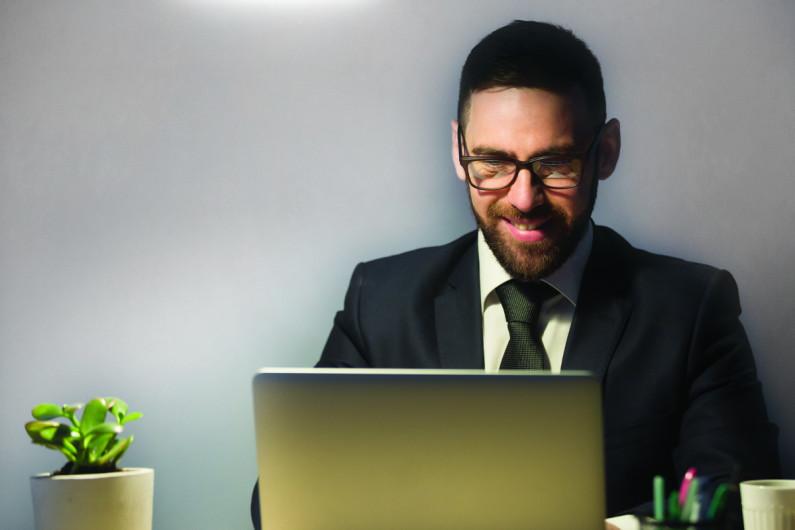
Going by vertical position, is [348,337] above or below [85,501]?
above

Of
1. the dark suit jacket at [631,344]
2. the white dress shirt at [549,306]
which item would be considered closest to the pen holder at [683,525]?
the dark suit jacket at [631,344]

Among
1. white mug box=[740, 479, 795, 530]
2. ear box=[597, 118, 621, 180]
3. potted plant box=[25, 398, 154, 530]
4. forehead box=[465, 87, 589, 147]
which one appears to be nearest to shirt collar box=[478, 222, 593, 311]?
ear box=[597, 118, 621, 180]

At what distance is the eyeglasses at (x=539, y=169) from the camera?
1.81 m

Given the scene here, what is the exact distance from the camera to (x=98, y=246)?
2.04m

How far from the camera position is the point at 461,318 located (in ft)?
A: 6.22

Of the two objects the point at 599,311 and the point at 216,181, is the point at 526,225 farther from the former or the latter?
the point at 216,181

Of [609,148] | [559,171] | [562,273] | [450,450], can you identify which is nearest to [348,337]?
[562,273]

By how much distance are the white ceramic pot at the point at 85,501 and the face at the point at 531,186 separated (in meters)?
0.97

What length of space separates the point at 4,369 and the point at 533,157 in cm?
143

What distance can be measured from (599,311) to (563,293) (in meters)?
0.09

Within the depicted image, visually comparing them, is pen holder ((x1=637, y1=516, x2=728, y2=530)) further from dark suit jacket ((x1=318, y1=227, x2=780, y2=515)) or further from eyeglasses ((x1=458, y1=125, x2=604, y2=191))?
eyeglasses ((x1=458, y1=125, x2=604, y2=191))

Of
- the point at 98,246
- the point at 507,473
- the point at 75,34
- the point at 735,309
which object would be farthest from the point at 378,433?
the point at 75,34

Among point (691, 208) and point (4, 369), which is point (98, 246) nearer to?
point (4, 369)

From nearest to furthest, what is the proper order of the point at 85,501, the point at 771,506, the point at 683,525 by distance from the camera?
the point at 683,525
the point at 771,506
the point at 85,501
